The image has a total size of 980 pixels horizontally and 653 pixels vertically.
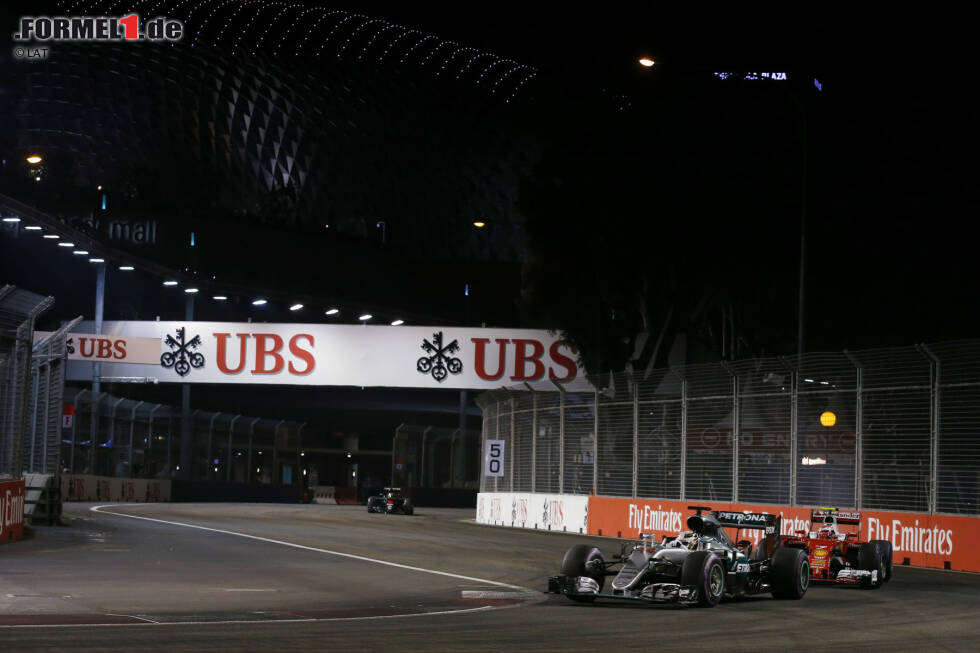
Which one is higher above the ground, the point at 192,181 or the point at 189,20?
the point at 189,20

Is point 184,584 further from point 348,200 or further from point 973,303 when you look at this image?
point 348,200

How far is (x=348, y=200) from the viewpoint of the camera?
101500 mm

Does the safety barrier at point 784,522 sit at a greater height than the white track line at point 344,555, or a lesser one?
greater

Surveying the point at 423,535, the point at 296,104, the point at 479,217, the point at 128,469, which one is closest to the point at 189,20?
the point at 296,104

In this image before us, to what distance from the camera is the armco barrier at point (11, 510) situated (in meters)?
23.3

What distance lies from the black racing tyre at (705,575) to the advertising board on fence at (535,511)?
1861cm

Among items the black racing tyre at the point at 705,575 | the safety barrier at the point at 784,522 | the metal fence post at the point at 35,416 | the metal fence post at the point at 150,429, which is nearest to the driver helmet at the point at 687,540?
the black racing tyre at the point at 705,575

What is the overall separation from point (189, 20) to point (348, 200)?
16.8 meters

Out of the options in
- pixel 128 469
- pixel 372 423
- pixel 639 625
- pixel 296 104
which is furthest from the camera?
pixel 296 104

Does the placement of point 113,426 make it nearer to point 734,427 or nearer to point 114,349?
point 114,349

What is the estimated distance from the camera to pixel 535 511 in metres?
37.1

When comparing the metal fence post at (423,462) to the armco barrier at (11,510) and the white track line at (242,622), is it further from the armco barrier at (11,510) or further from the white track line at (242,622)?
the white track line at (242,622)

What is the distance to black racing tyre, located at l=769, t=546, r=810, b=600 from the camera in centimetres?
1611

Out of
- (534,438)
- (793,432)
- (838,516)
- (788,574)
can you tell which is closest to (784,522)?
(793,432)
